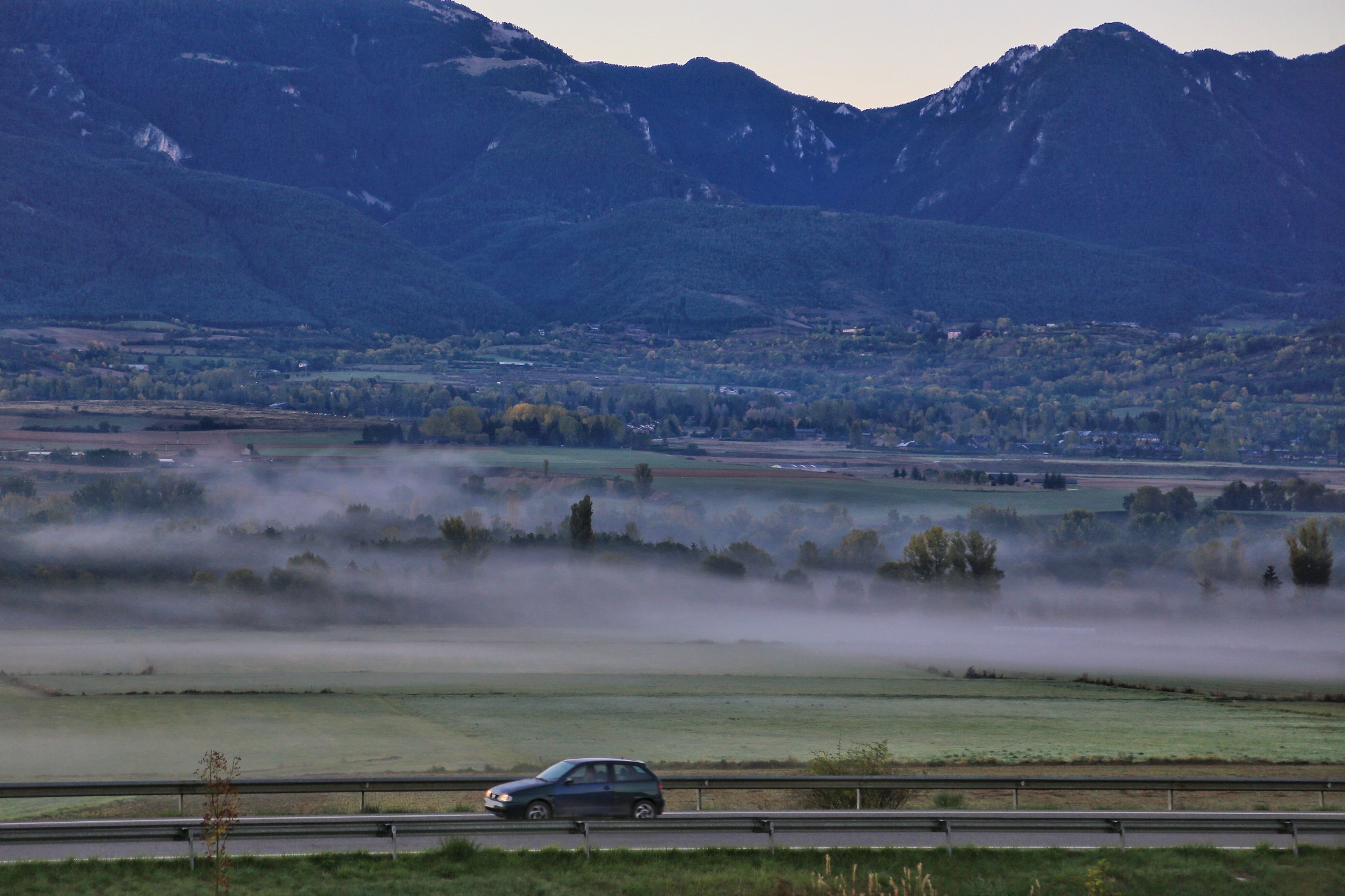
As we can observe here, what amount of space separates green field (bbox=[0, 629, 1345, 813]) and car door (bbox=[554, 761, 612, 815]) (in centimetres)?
1223

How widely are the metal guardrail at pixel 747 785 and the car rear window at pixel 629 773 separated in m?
1.75

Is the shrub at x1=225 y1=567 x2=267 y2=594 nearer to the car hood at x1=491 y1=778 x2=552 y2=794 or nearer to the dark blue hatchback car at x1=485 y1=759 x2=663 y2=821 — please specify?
the car hood at x1=491 y1=778 x2=552 y2=794

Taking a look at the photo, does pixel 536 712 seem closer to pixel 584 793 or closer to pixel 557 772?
pixel 557 772

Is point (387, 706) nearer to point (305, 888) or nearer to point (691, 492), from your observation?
point (305, 888)

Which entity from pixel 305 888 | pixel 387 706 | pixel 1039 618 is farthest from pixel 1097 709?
pixel 1039 618

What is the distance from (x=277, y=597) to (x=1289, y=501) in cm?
11466

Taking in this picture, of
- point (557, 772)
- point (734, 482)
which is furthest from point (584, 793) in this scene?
point (734, 482)

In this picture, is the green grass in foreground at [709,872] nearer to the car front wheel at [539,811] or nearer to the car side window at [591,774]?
the car front wheel at [539,811]

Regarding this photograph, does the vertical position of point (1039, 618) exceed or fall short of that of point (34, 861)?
it falls short

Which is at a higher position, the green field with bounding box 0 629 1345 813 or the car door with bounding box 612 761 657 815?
the car door with bounding box 612 761 657 815

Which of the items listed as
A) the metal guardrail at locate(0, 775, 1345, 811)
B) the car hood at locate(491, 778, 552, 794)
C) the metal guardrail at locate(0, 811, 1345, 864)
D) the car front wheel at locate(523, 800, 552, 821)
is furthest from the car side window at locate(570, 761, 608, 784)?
the metal guardrail at locate(0, 775, 1345, 811)

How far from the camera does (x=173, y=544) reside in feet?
452

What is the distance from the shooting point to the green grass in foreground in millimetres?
24422

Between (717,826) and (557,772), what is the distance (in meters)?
3.26
